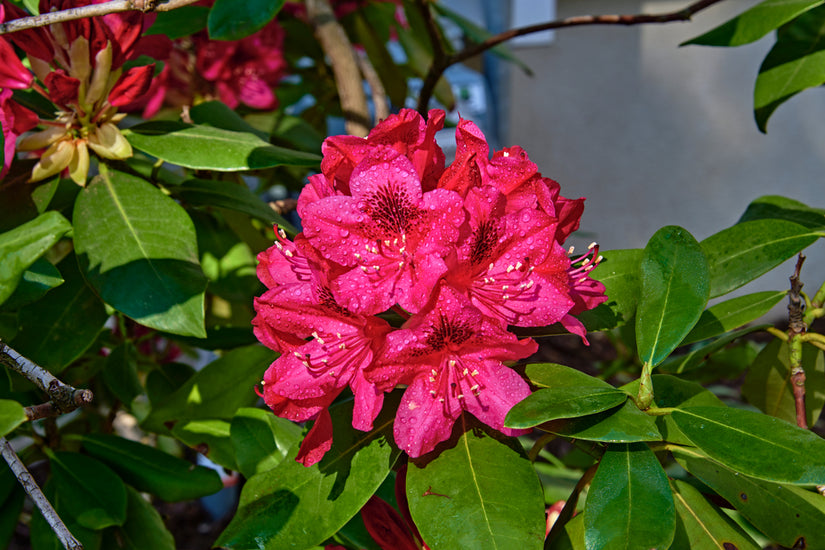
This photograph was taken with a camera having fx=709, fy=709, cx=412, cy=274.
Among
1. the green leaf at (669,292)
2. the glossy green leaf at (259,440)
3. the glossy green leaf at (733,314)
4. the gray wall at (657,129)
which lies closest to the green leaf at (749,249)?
the glossy green leaf at (733,314)

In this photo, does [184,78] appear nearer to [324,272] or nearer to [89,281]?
[89,281]

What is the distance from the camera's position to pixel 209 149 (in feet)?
2.94

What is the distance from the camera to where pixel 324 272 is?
2.16ft

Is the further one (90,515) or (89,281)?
(90,515)

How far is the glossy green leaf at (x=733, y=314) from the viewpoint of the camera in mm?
850

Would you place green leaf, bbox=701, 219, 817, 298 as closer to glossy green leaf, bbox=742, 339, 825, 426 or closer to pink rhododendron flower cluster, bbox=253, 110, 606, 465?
glossy green leaf, bbox=742, 339, 825, 426

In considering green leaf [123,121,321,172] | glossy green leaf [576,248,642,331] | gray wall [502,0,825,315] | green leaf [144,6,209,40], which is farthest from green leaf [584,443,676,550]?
gray wall [502,0,825,315]

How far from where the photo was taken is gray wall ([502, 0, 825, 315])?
354 cm

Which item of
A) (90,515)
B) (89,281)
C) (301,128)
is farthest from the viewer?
(301,128)

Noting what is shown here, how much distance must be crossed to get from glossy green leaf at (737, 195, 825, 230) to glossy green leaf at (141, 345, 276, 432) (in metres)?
0.73

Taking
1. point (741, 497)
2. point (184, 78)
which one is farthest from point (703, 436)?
point (184, 78)

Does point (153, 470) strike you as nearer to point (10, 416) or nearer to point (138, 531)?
point (138, 531)

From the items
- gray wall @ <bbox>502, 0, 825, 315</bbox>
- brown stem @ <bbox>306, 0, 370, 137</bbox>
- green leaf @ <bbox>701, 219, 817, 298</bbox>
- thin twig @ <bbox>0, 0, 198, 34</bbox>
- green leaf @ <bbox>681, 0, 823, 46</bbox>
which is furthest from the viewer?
gray wall @ <bbox>502, 0, 825, 315</bbox>

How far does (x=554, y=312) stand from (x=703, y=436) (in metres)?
0.16
